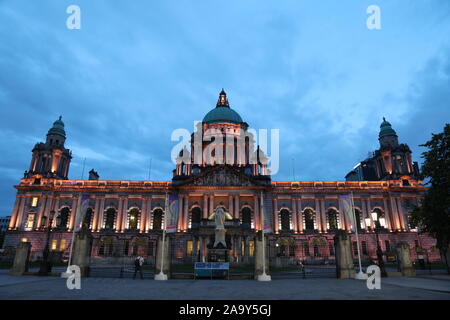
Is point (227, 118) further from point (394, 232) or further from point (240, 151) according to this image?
point (394, 232)

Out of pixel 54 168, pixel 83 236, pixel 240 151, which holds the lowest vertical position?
pixel 83 236

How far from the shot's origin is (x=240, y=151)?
2788 inches

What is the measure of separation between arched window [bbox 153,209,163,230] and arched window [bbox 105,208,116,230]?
850cm

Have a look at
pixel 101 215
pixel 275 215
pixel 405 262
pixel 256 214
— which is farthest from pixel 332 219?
pixel 101 215

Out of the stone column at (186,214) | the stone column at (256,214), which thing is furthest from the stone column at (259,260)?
the stone column at (186,214)

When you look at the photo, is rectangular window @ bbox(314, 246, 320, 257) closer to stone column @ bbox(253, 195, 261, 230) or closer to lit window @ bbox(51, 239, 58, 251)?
stone column @ bbox(253, 195, 261, 230)

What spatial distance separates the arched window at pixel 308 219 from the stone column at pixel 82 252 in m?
44.8

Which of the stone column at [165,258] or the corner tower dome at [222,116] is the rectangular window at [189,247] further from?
the corner tower dome at [222,116]

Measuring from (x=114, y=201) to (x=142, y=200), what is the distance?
6.12m

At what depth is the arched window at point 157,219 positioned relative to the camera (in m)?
58.1

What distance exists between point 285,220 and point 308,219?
4.90m

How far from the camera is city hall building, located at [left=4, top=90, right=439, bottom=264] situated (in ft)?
179

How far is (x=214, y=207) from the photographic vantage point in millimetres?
56000
